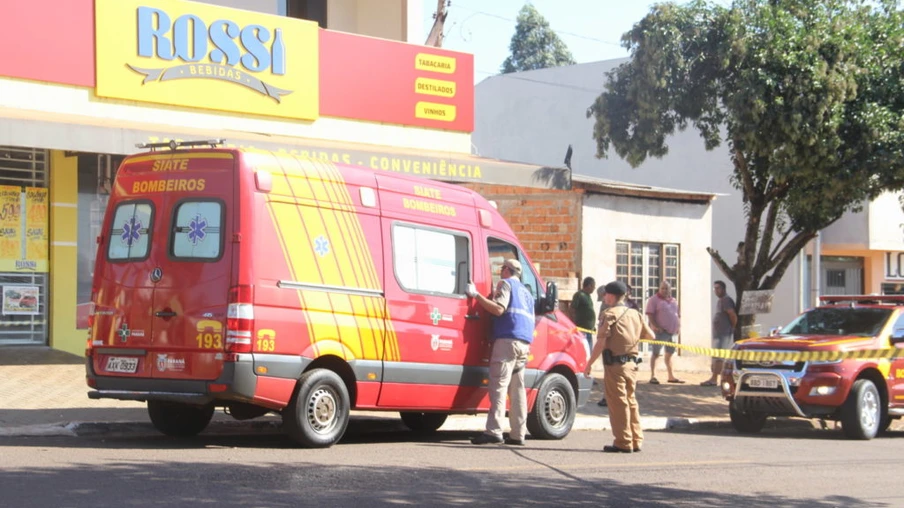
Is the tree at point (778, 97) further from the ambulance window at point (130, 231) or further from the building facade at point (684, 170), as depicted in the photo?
the ambulance window at point (130, 231)

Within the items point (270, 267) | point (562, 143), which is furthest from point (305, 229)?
point (562, 143)

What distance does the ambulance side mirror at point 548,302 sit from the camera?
40.9 ft

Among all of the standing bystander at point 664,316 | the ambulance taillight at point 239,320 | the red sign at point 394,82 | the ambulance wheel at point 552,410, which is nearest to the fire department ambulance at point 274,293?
the ambulance taillight at point 239,320

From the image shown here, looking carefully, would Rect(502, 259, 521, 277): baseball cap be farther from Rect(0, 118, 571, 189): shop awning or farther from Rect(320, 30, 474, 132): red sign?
Rect(320, 30, 474, 132): red sign

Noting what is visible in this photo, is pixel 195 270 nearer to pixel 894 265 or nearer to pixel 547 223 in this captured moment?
pixel 547 223

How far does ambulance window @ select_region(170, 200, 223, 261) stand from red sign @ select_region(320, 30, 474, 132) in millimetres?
7735

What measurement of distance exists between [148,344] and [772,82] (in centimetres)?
1150

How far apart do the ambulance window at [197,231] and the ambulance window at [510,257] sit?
11.2 ft

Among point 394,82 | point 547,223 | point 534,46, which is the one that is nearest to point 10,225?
point 394,82

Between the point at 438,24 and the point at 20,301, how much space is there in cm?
889

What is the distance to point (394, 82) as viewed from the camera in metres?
18.4

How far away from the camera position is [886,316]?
1554 cm

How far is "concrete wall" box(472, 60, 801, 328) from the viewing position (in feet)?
104

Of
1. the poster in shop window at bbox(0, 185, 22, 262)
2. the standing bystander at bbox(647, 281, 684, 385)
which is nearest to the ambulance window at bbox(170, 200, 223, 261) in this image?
the poster in shop window at bbox(0, 185, 22, 262)
